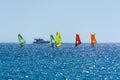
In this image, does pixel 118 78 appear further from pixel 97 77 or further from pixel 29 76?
pixel 29 76

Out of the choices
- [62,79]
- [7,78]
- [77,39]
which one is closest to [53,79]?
[62,79]

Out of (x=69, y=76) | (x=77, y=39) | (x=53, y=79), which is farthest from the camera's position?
(x=77, y=39)

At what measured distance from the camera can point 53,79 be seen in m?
83.8

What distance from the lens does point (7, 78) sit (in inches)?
3332

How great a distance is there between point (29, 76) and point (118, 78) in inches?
646

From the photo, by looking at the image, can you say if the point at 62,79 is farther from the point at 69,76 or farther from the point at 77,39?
the point at 77,39

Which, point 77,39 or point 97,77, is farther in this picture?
point 77,39

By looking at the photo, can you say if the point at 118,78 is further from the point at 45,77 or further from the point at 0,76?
the point at 0,76

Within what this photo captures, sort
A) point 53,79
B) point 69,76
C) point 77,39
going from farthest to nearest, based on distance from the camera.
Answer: point 77,39 → point 69,76 → point 53,79

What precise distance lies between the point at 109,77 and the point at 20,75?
16859mm

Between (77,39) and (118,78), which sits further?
(77,39)

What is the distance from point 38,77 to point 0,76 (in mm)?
7077

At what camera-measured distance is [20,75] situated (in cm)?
9069

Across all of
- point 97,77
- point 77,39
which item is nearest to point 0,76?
point 97,77
